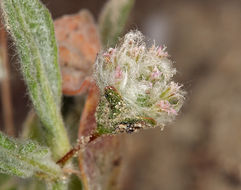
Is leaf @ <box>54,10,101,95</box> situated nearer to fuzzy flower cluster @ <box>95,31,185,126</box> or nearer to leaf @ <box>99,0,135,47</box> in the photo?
leaf @ <box>99,0,135,47</box>

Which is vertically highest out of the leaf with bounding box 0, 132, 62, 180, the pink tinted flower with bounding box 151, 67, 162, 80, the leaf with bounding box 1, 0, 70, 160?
the pink tinted flower with bounding box 151, 67, 162, 80

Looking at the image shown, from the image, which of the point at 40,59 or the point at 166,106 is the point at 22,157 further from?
the point at 166,106

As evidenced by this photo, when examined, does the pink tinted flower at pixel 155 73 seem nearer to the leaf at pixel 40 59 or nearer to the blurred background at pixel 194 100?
the leaf at pixel 40 59

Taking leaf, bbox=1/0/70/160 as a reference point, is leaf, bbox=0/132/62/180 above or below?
below

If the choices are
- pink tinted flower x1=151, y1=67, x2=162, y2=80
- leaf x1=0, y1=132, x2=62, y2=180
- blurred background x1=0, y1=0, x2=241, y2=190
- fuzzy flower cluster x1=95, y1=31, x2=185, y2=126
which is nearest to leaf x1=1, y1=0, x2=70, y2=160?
leaf x1=0, y1=132, x2=62, y2=180

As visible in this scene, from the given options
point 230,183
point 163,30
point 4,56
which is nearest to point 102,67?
point 4,56
